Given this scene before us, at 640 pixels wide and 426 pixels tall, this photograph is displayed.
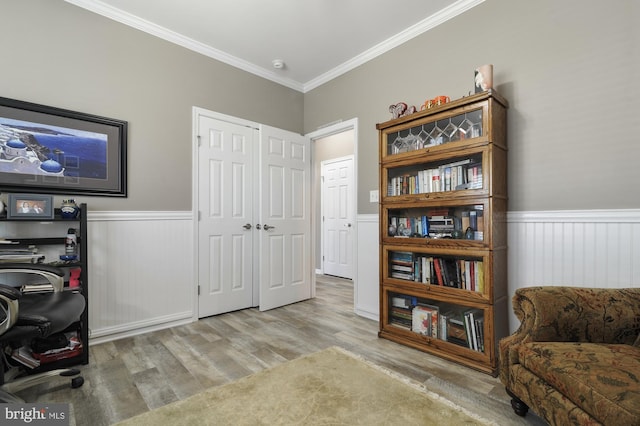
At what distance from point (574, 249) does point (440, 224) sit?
832 millimetres

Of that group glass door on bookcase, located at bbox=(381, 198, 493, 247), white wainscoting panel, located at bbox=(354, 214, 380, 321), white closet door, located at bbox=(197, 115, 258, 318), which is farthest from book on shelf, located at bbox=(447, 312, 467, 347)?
white closet door, located at bbox=(197, 115, 258, 318)

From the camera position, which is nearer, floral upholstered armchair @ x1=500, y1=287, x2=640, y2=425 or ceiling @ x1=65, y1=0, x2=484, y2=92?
floral upholstered armchair @ x1=500, y1=287, x2=640, y2=425

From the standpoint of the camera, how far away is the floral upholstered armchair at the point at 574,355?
112cm

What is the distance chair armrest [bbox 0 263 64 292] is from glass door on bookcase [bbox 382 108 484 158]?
2490mm

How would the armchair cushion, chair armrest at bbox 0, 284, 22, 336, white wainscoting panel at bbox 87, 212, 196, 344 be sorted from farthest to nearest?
white wainscoting panel at bbox 87, 212, 196, 344 < chair armrest at bbox 0, 284, 22, 336 < the armchair cushion

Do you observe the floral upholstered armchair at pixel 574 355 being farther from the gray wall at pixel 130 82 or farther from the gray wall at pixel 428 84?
the gray wall at pixel 130 82

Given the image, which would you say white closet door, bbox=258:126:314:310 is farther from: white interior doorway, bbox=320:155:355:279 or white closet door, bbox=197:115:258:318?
A: white interior doorway, bbox=320:155:355:279

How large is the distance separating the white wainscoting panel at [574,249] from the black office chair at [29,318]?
2807 mm

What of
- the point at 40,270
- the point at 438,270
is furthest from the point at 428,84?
the point at 40,270

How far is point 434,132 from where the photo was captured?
94.4 inches


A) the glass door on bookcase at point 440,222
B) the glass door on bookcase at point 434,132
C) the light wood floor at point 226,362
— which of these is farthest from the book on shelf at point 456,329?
the glass door on bookcase at point 434,132

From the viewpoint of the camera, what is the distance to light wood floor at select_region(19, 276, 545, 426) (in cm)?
169

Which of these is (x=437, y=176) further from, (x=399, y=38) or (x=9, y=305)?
(x=9, y=305)

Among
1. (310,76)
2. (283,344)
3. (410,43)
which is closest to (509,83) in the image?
(410,43)
